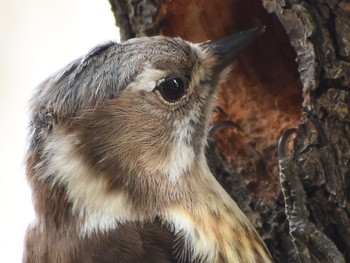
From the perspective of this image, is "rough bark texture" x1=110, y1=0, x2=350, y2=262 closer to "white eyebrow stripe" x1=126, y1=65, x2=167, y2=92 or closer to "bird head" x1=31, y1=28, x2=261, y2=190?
"bird head" x1=31, y1=28, x2=261, y2=190

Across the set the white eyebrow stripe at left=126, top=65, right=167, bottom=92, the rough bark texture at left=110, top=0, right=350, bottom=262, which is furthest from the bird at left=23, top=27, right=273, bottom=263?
the rough bark texture at left=110, top=0, right=350, bottom=262

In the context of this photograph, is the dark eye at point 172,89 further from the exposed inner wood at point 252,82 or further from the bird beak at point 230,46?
the exposed inner wood at point 252,82

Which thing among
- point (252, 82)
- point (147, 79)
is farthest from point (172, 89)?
point (252, 82)

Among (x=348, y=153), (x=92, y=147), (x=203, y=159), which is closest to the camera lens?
(x=348, y=153)

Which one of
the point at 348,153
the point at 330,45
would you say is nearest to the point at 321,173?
the point at 348,153

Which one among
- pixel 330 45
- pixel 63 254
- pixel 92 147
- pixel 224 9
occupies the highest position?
pixel 224 9

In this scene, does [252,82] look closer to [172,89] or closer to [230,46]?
[230,46]

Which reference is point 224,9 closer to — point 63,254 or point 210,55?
point 210,55
